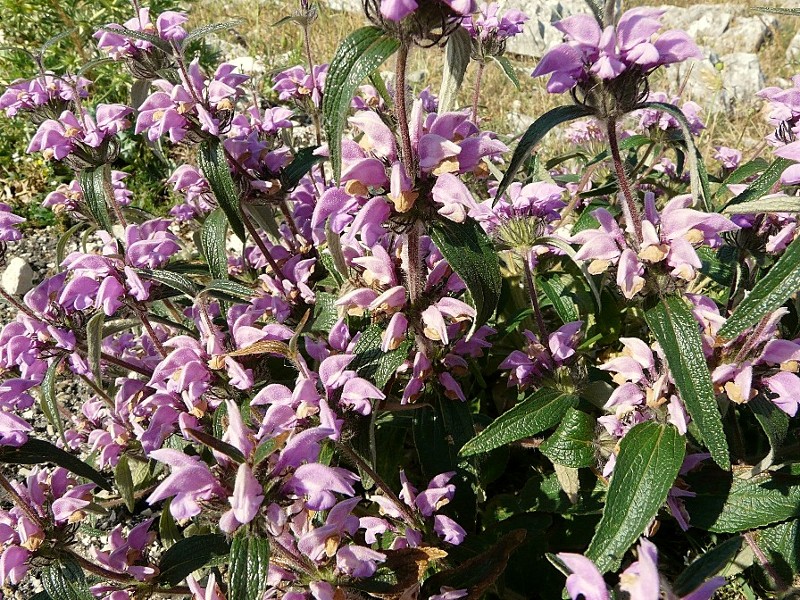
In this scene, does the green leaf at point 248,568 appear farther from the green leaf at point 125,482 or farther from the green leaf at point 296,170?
the green leaf at point 296,170

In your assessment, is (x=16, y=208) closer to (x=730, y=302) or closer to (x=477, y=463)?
(x=477, y=463)

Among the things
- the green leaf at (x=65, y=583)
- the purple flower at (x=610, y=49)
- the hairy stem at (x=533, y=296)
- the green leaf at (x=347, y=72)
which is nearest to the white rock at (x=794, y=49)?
the hairy stem at (x=533, y=296)

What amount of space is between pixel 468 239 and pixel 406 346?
46cm

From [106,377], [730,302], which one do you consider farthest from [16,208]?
[730,302]

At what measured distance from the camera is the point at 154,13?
232 inches

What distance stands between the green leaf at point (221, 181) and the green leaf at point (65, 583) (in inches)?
47.1

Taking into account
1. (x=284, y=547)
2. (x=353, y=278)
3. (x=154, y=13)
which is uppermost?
(x=154, y=13)

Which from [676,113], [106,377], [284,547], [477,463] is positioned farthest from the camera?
[106,377]

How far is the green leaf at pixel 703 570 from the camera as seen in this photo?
3.98ft

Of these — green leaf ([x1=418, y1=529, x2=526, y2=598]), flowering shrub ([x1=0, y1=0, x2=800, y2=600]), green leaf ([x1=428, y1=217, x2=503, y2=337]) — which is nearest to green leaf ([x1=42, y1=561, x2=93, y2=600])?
flowering shrub ([x1=0, y1=0, x2=800, y2=600])

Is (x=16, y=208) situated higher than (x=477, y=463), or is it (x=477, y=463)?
(x=16, y=208)

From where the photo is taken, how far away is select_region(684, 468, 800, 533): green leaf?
1.90 meters

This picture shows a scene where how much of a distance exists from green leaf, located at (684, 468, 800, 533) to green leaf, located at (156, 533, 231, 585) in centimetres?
148

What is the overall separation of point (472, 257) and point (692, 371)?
0.61 m
